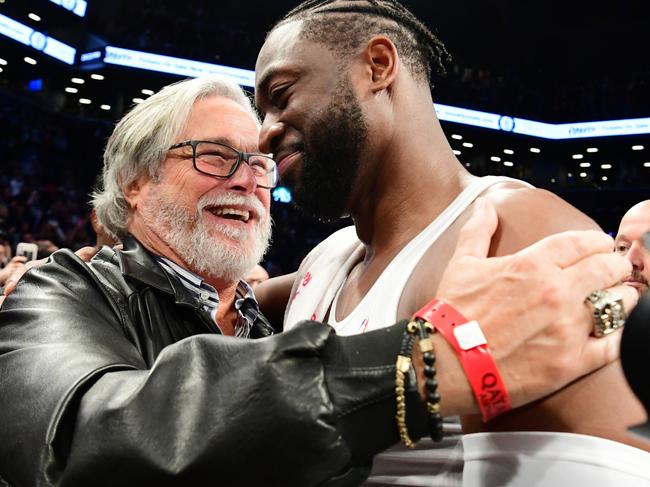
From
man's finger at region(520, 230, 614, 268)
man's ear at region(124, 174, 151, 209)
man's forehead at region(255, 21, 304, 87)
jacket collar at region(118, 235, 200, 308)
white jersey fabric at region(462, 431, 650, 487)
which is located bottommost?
jacket collar at region(118, 235, 200, 308)

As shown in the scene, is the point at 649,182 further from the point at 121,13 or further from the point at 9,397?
the point at 9,397

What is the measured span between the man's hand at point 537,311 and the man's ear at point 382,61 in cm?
65

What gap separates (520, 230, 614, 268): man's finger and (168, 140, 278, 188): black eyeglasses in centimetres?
127

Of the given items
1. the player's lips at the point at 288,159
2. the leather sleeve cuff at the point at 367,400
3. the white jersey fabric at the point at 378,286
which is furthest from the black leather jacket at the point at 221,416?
the player's lips at the point at 288,159

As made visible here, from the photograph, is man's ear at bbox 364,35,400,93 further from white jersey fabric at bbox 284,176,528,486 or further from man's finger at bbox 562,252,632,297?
man's finger at bbox 562,252,632,297

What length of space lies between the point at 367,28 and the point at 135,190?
41.9 inches

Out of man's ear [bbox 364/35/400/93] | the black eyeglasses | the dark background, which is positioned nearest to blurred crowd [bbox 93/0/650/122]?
the dark background

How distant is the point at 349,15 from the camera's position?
143 cm

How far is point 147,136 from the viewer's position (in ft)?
6.84

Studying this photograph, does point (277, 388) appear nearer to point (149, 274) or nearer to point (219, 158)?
point (149, 274)

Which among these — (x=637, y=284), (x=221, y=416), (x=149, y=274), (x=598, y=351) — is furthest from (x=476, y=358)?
(x=637, y=284)

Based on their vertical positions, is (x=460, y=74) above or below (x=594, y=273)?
above

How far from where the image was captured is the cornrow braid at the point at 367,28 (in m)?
1.39

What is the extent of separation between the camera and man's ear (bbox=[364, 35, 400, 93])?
1.39m
